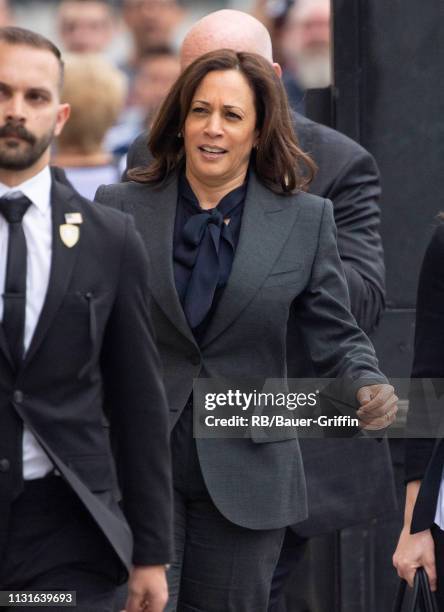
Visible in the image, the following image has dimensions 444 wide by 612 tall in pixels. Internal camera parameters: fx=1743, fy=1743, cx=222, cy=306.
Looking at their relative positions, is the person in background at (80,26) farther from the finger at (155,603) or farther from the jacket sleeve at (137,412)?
the finger at (155,603)

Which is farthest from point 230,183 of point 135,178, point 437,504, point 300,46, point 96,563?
point 300,46

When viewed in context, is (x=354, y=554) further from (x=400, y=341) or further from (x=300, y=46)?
(x=300, y=46)

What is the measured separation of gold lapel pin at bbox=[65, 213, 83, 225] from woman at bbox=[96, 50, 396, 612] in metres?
0.90

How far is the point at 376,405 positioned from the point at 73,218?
4.02 ft

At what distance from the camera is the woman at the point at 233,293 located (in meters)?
4.89

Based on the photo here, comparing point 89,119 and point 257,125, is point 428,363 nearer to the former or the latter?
point 257,125

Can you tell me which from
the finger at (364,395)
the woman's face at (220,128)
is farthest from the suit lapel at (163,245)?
the finger at (364,395)

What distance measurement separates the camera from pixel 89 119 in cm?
798

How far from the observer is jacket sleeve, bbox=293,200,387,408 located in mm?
4980

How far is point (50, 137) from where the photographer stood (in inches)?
157

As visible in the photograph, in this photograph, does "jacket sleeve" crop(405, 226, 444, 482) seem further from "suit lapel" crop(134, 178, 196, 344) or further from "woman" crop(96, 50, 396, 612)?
"suit lapel" crop(134, 178, 196, 344)

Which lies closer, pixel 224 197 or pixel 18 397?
pixel 18 397

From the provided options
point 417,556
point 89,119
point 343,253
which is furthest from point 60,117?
point 89,119

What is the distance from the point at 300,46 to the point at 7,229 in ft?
17.4
